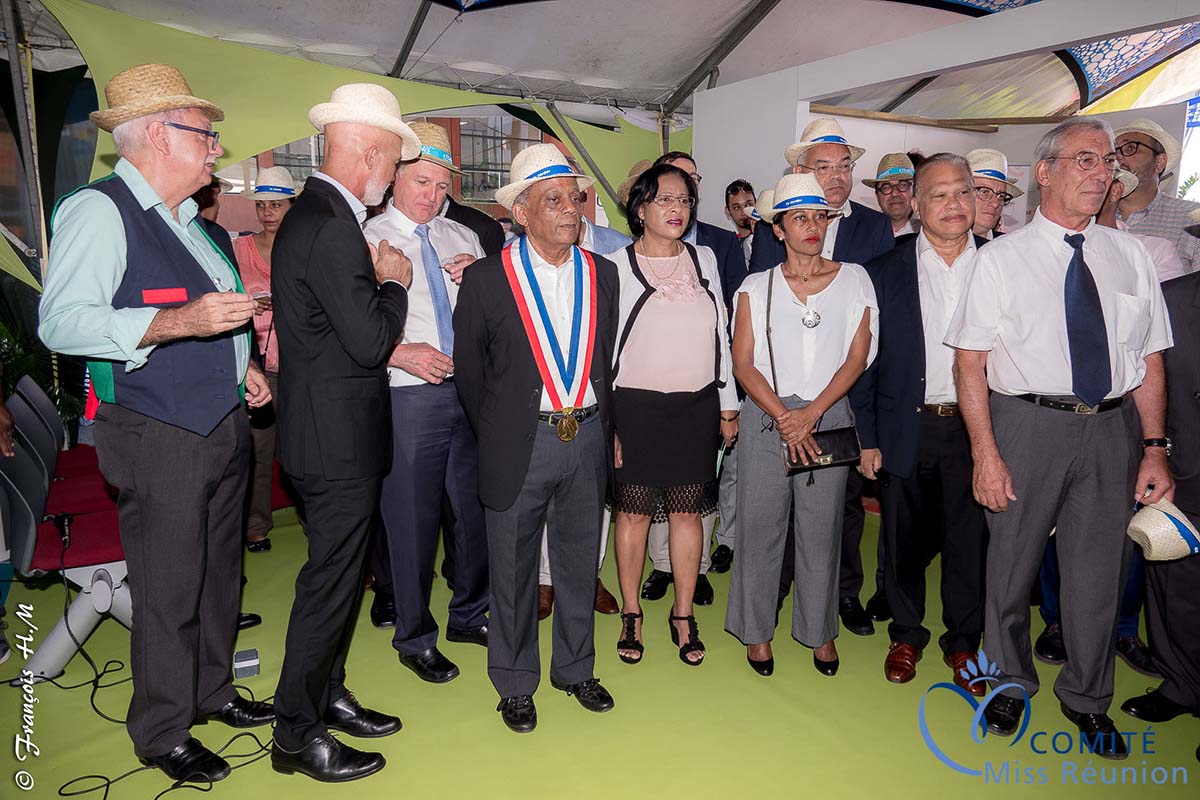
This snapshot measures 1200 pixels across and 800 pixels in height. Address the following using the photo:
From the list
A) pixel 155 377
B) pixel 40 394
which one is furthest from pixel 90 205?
pixel 40 394

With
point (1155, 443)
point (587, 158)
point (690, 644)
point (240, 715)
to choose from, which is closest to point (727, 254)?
point (690, 644)

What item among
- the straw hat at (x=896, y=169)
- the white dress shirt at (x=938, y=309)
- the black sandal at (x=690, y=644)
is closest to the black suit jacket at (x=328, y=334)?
the black sandal at (x=690, y=644)

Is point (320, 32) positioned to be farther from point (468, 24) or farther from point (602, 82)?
point (602, 82)

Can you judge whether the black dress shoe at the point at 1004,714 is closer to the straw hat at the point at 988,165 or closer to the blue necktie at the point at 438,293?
the straw hat at the point at 988,165

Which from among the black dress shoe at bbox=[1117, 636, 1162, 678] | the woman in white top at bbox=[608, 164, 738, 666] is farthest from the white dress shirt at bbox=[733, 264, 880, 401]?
the black dress shoe at bbox=[1117, 636, 1162, 678]

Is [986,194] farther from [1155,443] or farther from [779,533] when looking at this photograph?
[779,533]

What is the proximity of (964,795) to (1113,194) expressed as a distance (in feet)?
8.19

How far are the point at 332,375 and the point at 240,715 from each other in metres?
1.35

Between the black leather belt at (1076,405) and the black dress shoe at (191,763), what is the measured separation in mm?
2809

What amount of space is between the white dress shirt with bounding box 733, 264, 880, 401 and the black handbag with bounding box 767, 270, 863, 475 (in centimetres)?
2

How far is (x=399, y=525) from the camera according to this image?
2.99m

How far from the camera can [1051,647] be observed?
328 centimetres

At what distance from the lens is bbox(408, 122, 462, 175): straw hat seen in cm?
298

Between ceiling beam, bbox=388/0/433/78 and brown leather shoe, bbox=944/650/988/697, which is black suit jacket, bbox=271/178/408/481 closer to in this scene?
brown leather shoe, bbox=944/650/988/697
